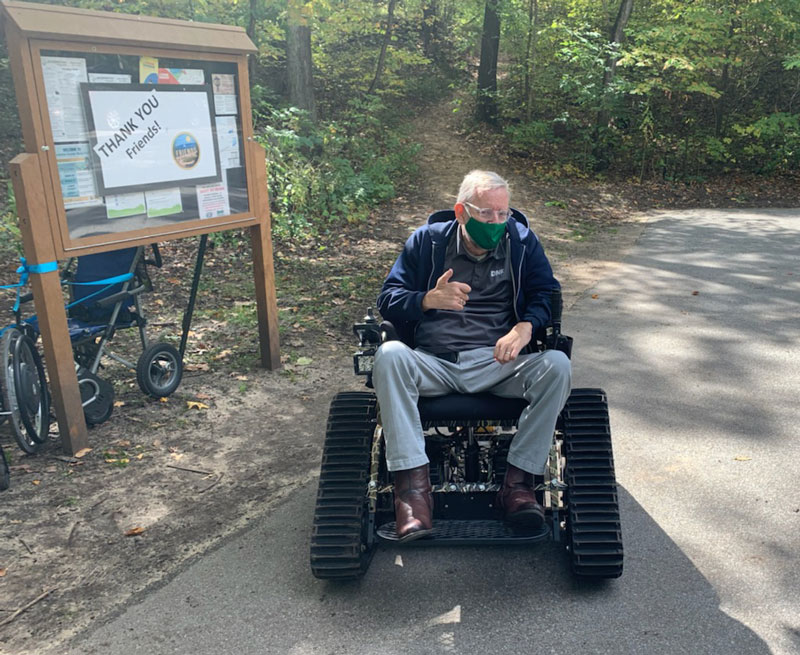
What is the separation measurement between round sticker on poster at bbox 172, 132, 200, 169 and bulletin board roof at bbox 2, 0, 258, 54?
21.6 inches

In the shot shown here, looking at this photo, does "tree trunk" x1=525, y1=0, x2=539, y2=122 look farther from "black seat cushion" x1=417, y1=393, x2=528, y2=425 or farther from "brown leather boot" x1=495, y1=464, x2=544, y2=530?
"brown leather boot" x1=495, y1=464, x2=544, y2=530

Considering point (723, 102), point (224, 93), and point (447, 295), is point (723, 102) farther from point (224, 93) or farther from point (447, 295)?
point (447, 295)

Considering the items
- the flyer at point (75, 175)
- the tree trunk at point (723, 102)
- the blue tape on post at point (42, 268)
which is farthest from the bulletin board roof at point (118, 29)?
the tree trunk at point (723, 102)

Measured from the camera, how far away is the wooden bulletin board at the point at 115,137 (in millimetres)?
3875

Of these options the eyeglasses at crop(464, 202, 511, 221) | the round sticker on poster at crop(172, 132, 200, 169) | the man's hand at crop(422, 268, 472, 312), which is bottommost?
the man's hand at crop(422, 268, 472, 312)

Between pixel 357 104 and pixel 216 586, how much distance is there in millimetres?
12306

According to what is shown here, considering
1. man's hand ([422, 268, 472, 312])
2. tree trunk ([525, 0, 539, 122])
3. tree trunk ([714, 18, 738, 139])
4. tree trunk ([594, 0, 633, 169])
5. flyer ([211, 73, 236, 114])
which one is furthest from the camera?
tree trunk ([525, 0, 539, 122])

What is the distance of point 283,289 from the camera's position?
7910 mm

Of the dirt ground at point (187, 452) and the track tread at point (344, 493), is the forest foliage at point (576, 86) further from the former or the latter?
the track tread at point (344, 493)

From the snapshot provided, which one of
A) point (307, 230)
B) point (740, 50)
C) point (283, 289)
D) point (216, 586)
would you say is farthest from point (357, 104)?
point (216, 586)

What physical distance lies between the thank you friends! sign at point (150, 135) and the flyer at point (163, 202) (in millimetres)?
50

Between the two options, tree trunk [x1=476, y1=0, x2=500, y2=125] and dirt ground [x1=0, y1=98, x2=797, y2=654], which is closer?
dirt ground [x1=0, y1=98, x2=797, y2=654]

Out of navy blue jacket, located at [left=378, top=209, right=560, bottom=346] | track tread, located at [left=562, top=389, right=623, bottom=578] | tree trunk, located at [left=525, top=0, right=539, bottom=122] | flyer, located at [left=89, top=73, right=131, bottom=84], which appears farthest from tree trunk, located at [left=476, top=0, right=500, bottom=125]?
track tread, located at [left=562, top=389, right=623, bottom=578]

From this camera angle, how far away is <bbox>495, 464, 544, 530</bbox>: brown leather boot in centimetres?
300
